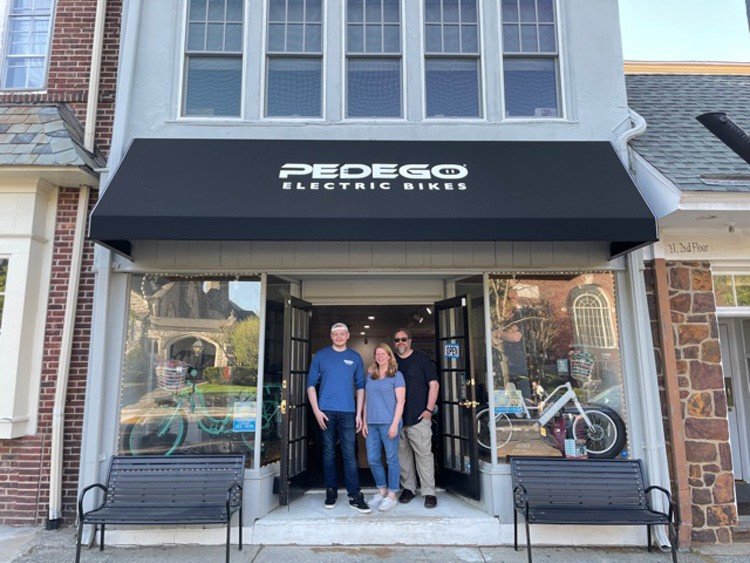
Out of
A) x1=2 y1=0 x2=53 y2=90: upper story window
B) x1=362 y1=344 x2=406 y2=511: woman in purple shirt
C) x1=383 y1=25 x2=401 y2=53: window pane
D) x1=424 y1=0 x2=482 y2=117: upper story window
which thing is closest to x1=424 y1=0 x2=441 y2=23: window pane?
x1=424 y1=0 x2=482 y2=117: upper story window

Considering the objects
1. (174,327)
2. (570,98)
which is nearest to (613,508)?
(570,98)

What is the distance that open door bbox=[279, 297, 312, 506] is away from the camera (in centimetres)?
554

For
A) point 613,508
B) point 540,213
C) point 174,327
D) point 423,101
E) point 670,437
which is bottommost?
point 613,508

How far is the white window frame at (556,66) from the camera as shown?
5934mm

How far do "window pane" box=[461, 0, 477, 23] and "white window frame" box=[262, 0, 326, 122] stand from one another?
170 cm

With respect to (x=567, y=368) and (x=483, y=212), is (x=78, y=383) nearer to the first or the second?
(x=483, y=212)

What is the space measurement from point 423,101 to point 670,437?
15.2ft

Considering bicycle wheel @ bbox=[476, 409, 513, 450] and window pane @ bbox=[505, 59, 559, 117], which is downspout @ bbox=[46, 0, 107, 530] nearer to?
bicycle wheel @ bbox=[476, 409, 513, 450]

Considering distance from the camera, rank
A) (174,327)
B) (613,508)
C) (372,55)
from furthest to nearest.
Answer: (372,55)
(174,327)
(613,508)

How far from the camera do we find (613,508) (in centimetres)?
473

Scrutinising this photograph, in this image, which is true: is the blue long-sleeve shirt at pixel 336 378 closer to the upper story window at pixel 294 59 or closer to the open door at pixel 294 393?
the open door at pixel 294 393

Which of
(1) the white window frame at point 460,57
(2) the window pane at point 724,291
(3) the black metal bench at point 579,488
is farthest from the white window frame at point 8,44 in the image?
(2) the window pane at point 724,291

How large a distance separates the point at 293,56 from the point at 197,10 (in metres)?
1.34

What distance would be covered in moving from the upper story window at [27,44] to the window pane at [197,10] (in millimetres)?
1979
